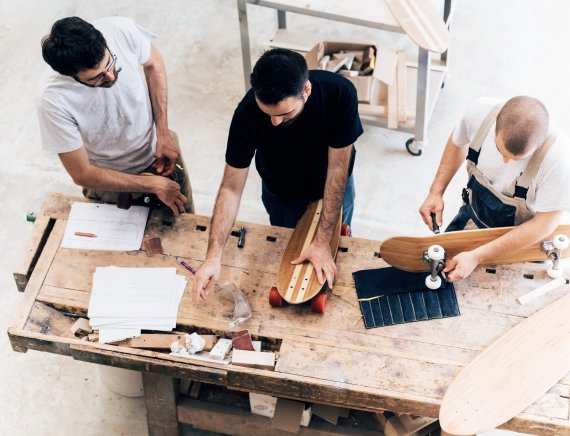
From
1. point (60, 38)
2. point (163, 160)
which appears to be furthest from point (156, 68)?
point (60, 38)

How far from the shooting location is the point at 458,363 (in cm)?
294

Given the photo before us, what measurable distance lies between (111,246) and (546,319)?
180 cm

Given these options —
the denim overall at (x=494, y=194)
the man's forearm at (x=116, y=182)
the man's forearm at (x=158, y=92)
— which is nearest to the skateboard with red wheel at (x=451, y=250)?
the denim overall at (x=494, y=194)

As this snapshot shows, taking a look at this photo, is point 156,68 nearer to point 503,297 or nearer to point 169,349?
point 169,349

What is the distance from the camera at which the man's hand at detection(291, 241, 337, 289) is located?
317 centimetres

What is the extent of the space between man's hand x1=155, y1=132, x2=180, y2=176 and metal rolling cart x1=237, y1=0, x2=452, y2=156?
136 centimetres

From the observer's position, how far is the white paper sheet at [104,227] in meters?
3.38

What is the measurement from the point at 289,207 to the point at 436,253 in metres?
0.84

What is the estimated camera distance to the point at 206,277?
3129 mm

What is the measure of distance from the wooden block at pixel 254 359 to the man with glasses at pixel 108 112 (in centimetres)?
78

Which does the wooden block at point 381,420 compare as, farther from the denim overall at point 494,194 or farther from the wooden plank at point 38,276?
the wooden plank at point 38,276

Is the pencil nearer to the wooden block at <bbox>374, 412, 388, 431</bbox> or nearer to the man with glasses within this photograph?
the man with glasses

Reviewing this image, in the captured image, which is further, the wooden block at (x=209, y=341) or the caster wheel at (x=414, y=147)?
the caster wheel at (x=414, y=147)

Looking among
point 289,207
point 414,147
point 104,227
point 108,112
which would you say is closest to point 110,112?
point 108,112
